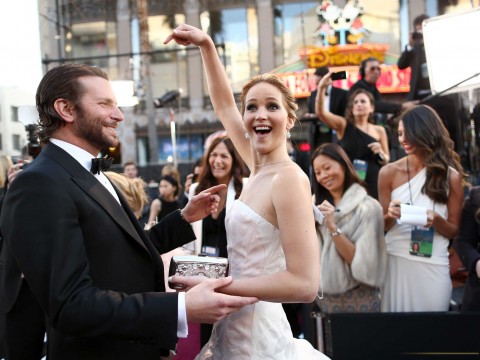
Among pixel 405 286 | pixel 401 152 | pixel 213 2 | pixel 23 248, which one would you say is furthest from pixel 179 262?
pixel 213 2

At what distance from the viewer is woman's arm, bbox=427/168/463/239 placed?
10.1 feet

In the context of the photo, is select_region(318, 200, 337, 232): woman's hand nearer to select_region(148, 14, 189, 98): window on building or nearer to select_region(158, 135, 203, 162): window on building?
select_region(158, 135, 203, 162): window on building

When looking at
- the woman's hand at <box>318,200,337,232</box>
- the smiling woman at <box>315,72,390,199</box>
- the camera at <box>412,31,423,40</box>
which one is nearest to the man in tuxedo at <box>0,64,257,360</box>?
the woman's hand at <box>318,200,337,232</box>

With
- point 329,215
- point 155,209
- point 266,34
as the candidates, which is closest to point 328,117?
point 329,215

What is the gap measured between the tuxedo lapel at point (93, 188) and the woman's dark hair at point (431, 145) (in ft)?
6.99

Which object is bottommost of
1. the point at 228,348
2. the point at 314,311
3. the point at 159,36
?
the point at 314,311

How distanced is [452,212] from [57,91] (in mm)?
2433

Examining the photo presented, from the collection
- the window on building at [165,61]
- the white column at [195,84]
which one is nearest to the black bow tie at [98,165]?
the white column at [195,84]

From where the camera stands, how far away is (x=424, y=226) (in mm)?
3029

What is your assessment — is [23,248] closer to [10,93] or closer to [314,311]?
[314,311]

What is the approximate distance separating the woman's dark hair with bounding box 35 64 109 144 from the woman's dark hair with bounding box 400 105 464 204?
7.15ft

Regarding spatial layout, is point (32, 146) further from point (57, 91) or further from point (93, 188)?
point (93, 188)

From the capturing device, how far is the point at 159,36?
20000mm

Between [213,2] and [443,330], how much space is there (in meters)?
18.2
